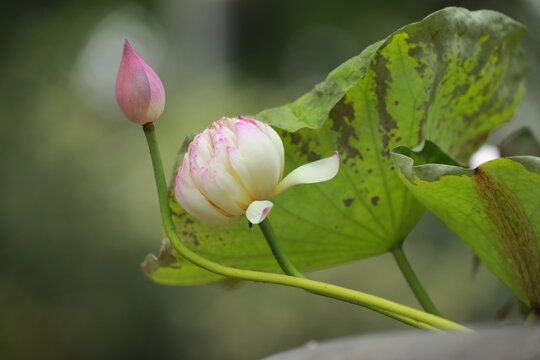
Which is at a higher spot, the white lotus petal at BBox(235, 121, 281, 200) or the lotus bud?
the white lotus petal at BBox(235, 121, 281, 200)

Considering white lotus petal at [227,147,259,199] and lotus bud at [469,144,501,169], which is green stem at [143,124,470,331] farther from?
lotus bud at [469,144,501,169]

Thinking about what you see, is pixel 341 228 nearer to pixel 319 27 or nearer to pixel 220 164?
pixel 220 164

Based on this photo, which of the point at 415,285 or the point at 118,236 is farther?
the point at 118,236

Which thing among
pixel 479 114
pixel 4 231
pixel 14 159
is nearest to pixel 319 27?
pixel 14 159

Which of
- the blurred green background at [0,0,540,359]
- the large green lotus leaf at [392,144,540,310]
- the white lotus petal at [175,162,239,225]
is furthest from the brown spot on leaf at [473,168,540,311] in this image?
the blurred green background at [0,0,540,359]

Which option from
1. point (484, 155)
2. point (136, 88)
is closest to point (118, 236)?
point (484, 155)

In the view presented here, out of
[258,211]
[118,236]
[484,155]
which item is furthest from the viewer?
[118,236]

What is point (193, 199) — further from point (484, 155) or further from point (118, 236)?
point (118, 236)

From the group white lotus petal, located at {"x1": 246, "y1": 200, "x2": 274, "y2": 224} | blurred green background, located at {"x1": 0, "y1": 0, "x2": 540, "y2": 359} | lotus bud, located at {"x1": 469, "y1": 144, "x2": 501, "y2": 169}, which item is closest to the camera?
white lotus petal, located at {"x1": 246, "y1": 200, "x2": 274, "y2": 224}
